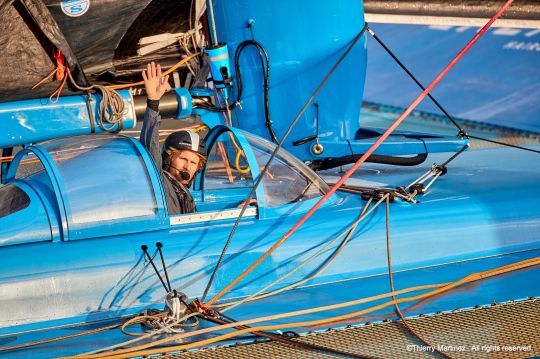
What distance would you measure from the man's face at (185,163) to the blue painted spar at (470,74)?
5773 mm

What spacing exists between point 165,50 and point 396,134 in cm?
175

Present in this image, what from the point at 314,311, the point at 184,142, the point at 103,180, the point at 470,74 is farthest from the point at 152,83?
the point at 470,74

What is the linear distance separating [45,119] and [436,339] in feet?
9.83

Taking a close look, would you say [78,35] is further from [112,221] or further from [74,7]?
[112,221]

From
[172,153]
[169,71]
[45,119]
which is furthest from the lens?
[169,71]

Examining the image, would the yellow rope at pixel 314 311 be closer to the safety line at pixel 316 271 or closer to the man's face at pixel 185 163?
the safety line at pixel 316 271

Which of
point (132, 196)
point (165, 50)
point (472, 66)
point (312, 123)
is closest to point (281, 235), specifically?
point (132, 196)

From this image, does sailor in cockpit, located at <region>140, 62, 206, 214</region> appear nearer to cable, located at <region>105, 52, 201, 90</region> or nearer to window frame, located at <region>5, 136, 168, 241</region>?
window frame, located at <region>5, 136, 168, 241</region>

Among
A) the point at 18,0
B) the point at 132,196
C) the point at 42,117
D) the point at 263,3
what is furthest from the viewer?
the point at 263,3

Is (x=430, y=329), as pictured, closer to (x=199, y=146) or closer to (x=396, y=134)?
(x=199, y=146)

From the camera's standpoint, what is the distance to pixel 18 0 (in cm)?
543

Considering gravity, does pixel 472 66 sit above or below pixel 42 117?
above

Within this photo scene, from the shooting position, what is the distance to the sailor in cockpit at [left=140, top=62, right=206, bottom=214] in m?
4.96

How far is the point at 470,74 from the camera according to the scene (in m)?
11.7
